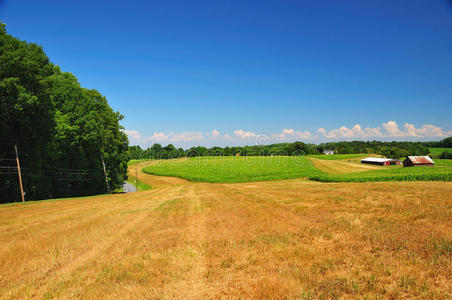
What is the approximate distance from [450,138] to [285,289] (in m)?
228

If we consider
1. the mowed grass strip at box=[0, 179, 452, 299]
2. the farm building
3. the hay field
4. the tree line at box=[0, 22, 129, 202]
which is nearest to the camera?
the mowed grass strip at box=[0, 179, 452, 299]

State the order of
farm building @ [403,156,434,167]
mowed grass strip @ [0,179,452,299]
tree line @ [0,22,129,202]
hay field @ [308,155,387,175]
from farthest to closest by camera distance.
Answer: hay field @ [308,155,387,175] → farm building @ [403,156,434,167] → tree line @ [0,22,129,202] → mowed grass strip @ [0,179,452,299]

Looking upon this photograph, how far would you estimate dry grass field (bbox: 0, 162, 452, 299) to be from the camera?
4.98 m

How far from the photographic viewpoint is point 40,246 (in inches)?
338

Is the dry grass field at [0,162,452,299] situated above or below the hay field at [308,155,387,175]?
above

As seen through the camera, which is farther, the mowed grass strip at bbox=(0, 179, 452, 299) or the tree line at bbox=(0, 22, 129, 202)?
the tree line at bbox=(0, 22, 129, 202)

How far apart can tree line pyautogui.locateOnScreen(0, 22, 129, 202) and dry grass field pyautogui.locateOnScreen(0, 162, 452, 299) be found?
1665 centimetres

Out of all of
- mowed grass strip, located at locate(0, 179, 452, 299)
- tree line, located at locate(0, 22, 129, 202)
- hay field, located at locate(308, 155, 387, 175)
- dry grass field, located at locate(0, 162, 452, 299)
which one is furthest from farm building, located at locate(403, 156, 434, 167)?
tree line, located at locate(0, 22, 129, 202)

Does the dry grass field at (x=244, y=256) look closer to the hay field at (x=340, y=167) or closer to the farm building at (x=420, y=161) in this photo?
the hay field at (x=340, y=167)

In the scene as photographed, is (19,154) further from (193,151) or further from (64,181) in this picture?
(193,151)

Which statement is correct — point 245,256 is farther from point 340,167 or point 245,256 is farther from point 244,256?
point 340,167

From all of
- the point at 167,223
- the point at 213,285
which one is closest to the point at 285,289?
the point at 213,285

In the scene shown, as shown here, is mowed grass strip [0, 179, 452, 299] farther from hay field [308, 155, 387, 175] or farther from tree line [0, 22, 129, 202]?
hay field [308, 155, 387, 175]

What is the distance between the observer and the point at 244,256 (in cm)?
673
